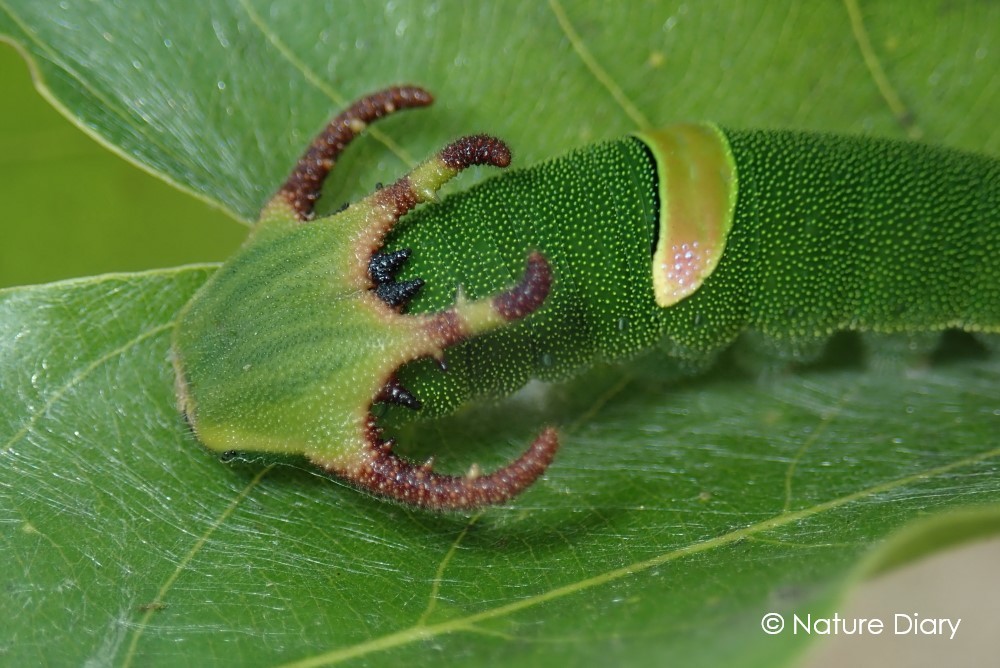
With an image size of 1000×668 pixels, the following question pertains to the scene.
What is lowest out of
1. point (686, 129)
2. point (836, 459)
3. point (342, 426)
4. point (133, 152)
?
point (342, 426)

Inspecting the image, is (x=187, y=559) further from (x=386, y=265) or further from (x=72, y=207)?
(x=72, y=207)

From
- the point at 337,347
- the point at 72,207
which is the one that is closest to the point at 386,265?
the point at 337,347

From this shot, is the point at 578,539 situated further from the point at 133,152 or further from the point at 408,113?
the point at 133,152

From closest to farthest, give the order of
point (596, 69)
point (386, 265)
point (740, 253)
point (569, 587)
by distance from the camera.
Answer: point (569, 587), point (386, 265), point (740, 253), point (596, 69)

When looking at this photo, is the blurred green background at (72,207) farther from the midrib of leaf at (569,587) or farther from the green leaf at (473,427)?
the midrib of leaf at (569,587)

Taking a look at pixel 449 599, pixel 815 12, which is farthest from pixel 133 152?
pixel 815 12
